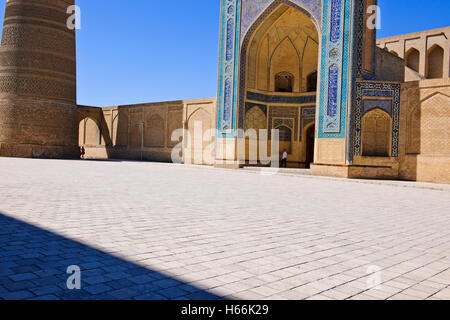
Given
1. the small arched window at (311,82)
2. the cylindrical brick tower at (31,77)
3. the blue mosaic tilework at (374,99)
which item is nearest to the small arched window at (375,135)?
the blue mosaic tilework at (374,99)

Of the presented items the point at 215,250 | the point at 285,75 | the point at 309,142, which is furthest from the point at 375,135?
the point at 215,250

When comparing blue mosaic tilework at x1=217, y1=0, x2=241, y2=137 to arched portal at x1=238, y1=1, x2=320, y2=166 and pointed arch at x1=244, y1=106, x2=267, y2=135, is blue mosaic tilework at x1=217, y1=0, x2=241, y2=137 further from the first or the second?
pointed arch at x1=244, y1=106, x2=267, y2=135

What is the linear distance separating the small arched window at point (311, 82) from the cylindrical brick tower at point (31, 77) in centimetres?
1201

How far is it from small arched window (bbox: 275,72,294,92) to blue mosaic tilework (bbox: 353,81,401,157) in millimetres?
5646

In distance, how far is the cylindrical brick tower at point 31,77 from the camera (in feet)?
60.1

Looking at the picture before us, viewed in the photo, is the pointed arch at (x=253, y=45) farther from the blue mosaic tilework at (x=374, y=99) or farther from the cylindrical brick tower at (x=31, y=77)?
the cylindrical brick tower at (x=31, y=77)

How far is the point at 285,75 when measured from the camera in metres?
16.9

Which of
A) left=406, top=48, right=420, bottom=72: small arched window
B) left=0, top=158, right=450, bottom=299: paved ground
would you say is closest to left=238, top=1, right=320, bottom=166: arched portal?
left=406, top=48, right=420, bottom=72: small arched window

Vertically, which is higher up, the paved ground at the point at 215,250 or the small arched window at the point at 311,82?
the small arched window at the point at 311,82

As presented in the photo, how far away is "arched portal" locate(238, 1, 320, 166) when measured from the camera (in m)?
15.3

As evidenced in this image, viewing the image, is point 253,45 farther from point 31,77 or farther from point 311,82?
point 31,77

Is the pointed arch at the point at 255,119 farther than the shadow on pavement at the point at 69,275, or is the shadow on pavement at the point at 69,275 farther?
the pointed arch at the point at 255,119

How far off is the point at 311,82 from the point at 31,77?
518 inches
